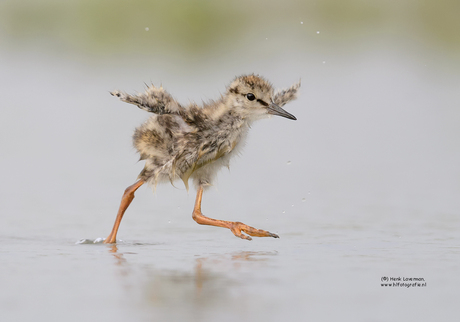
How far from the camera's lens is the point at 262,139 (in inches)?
469

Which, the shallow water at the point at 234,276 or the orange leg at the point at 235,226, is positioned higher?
the orange leg at the point at 235,226

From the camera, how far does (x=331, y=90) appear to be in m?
15.2

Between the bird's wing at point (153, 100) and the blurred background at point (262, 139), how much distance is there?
0.38 metres

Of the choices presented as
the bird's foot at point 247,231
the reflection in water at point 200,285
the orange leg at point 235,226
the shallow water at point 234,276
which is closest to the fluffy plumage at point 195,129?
the orange leg at point 235,226

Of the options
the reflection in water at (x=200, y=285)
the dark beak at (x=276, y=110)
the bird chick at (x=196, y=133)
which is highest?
the dark beak at (x=276, y=110)

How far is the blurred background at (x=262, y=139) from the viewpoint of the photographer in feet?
20.2

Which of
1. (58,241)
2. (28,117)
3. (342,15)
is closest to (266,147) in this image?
(28,117)

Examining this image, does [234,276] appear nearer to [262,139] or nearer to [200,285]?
[200,285]

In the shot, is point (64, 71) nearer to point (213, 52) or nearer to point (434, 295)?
point (213, 52)

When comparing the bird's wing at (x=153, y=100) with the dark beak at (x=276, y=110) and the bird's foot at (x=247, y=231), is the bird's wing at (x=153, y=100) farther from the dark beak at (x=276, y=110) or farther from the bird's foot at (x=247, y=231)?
the bird's foot at (x=247, y=231)

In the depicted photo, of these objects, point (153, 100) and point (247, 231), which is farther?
point (153, 100)

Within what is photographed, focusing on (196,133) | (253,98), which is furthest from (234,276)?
(253,98)

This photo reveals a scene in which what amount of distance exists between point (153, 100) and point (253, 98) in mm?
899

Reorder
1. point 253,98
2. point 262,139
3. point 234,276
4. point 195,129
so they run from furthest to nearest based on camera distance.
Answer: point 262,139
point 253,98
point 195,129
point 234,276
